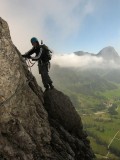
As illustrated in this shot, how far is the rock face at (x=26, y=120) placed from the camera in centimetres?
1725

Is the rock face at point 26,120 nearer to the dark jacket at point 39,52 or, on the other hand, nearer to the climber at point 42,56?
the dark jacket at point 39,52

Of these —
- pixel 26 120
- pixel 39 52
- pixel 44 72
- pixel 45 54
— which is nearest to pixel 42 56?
pixel 45 54

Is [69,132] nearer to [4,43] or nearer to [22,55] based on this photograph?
[22,55]

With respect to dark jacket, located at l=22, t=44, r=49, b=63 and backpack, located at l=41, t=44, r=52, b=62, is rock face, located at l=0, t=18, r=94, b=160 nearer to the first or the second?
dark jacket, located at l=22, t=44, r=49, b=63

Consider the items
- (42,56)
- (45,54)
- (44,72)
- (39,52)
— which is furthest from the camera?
(44,72)

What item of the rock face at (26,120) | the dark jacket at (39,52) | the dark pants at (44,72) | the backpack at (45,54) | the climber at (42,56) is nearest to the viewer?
the rock face at (26,120)

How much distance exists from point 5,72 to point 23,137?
4.84 meters

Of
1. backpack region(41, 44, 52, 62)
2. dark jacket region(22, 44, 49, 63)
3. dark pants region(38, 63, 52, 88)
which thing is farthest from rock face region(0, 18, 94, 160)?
backpack region(41, 44, 52, 62)

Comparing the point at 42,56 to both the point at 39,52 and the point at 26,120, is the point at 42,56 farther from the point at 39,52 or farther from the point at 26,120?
the point at 26,120

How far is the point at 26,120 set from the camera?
1872 centimetres

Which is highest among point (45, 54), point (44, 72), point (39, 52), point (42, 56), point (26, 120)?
point (39, 52)

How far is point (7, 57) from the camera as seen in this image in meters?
18.4

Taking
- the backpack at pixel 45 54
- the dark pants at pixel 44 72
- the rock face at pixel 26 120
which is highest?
the backpack at pixel 45 54

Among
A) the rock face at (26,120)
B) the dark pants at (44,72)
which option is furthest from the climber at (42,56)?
the rock face at (26,120)
